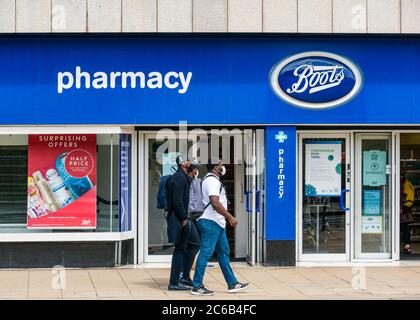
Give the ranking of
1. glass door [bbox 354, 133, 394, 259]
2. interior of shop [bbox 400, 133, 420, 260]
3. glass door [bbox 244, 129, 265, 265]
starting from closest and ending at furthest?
glass door [bbox 244, 129, 265, 265] → glass door [bbox 354, 133, 394, 259] → interior of shop [bbox 400, 133, 420, 260]

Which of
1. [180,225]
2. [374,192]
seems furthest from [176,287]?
[374,192]

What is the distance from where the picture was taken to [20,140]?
13938mm

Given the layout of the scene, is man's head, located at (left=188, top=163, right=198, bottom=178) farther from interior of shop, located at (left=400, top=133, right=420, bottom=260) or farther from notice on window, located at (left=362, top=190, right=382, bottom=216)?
interior of shop, located at (left=400, top=133, right=420, bottom=260)

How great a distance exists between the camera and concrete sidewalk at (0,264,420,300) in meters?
11.1

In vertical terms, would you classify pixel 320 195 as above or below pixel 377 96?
below

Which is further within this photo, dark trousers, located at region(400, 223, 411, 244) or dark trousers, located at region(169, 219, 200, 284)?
dark trousers, located at region(400, 223, 411, 244)

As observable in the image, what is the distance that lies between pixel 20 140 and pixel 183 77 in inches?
118

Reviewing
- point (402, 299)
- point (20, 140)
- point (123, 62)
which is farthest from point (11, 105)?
point (402, 299)

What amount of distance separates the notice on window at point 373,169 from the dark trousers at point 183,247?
164 inches

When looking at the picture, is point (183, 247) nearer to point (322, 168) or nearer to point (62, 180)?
point (62, 180)

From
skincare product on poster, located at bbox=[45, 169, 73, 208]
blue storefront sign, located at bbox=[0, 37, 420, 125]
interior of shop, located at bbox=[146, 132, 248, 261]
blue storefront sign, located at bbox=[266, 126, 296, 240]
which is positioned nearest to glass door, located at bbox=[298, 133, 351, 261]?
blue storefront sign, located at bbox=[266, 126, 296, 240]

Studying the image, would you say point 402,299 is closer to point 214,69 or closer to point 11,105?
point 214,69

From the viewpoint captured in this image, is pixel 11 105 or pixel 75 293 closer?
pixel 75 293

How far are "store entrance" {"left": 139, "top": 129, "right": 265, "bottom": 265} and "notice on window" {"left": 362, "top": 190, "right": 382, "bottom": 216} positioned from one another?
1.92 m
